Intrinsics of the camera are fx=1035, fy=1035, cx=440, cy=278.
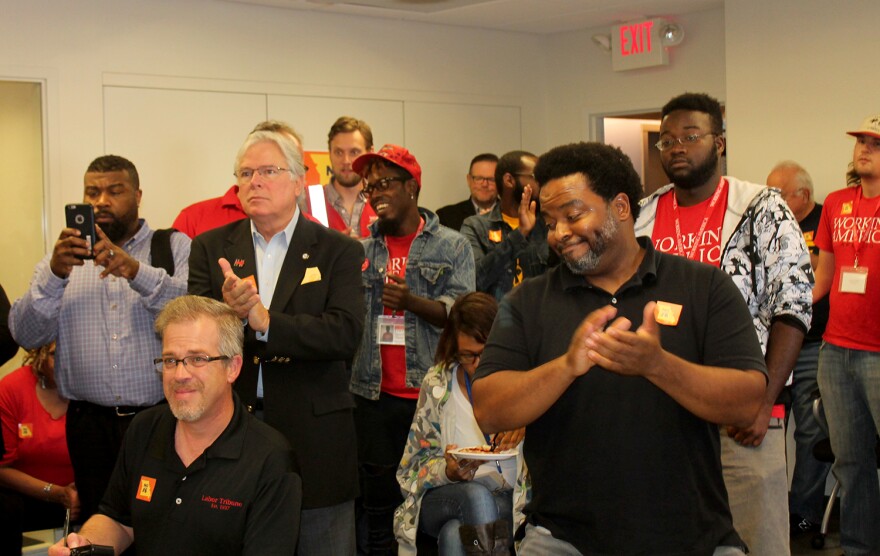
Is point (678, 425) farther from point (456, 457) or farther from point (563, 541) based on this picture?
point (456, 457)

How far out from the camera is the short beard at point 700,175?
123 inches

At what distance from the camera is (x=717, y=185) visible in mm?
3174

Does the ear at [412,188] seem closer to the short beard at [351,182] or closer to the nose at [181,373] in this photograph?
the short beard at [351,182]

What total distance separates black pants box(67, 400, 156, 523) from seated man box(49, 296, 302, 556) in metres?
1.11

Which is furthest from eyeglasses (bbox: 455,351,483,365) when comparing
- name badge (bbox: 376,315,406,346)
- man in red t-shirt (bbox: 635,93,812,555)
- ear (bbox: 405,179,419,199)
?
man in red t-shirt (bbox: 635,93,812,555)

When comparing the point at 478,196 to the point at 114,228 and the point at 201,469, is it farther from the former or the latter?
the point at 201,469

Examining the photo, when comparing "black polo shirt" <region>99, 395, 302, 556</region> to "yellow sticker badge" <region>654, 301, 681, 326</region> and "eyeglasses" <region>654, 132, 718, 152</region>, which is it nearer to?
"yellow sticker badge" <region>654, 301, 681, 326</region>

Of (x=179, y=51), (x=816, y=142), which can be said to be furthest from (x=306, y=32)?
(x=816, y=142)

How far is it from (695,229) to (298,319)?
4.02 ft

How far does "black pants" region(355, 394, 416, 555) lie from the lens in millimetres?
4414

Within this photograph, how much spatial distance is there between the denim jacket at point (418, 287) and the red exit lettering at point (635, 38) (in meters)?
3.96

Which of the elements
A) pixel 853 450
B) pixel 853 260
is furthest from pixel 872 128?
pixel 853 450

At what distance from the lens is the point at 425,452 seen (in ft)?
13.1

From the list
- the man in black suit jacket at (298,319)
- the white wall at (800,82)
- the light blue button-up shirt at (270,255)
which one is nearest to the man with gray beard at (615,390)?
the man in black suit jacket at (298,319)
